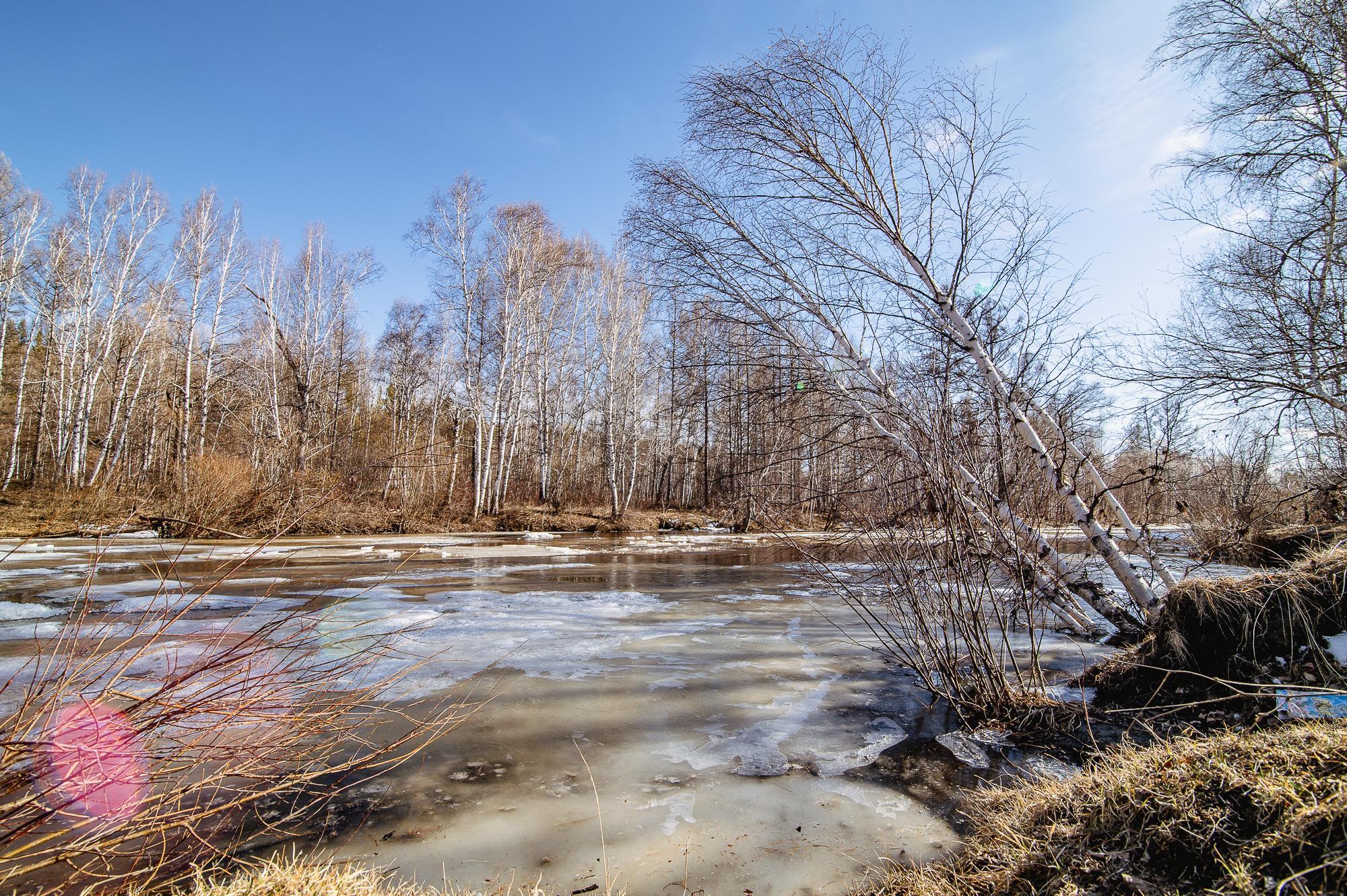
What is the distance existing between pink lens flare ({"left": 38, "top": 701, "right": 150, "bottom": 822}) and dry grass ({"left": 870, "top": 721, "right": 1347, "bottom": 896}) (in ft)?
8.57

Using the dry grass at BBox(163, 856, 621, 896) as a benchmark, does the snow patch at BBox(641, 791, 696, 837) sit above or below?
below

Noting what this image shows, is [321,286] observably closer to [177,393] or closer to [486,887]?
[177,393]

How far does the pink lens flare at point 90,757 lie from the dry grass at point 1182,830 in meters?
2.61

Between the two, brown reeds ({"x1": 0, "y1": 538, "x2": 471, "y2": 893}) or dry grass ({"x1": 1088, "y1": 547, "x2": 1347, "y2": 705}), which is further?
dry grass ({"x1": 1088, "y1": 547, "x2": 1347, "y2": 705})

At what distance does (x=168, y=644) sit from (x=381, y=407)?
38.3m

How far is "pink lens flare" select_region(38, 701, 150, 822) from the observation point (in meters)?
1.76

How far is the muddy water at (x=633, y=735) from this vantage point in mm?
2611

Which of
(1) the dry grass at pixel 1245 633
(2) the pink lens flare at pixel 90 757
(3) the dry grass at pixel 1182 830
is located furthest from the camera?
(1) the dry grass at pixel 1245 633

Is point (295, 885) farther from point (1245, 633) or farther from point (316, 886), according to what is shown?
point (1245, 633)

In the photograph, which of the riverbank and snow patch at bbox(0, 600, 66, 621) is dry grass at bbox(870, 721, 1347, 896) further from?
snow patch at bbox(0, 600, 66, 621)

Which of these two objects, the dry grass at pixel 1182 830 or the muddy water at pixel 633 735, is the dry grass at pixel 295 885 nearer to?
the muddy water at pixel 633 735

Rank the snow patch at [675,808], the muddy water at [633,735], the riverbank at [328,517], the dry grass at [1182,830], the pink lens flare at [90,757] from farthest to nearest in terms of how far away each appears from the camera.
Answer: the riverbank at [328,517]
the snow patch at [675,808]
the muddy water at [633,735]
the pink lens flare at [90,757]
the dry grass at [1182,830]

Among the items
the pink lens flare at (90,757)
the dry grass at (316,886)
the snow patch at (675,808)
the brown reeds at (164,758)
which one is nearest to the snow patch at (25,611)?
the brown reeds at (164,758)

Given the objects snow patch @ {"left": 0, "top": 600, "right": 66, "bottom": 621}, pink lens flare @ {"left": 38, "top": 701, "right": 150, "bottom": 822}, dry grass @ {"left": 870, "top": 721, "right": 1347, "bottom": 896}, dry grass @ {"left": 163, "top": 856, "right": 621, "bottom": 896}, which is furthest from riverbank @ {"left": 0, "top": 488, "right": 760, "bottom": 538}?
pink lens flare @ {"left": 38, "top": 701, "right": 150, "bottom": 822}
